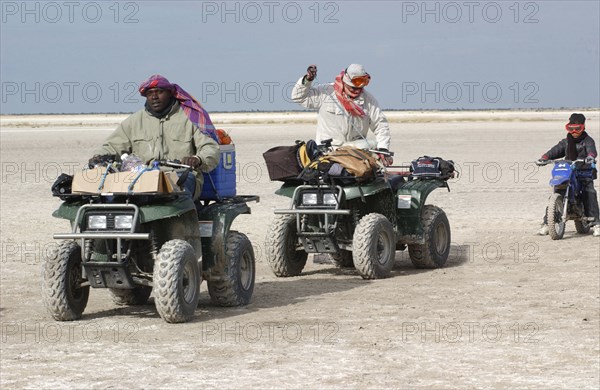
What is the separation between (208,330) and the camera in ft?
30.3

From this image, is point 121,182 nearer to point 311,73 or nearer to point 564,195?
point 311,73

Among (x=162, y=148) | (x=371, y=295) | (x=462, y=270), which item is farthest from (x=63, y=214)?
(x=462, y=270)

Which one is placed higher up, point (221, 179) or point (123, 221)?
point (221, 179)

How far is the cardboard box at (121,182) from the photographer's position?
9.11 m

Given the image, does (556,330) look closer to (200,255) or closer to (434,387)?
(434,387)

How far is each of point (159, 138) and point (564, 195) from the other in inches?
285

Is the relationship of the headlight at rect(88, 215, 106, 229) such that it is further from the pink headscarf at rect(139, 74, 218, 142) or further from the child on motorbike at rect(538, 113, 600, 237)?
the child on motorbike at rect(538, 113, 600, 237)

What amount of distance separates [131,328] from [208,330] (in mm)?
662

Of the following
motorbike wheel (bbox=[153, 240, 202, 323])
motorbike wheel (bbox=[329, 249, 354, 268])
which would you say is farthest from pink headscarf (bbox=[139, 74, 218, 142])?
motorbike wheel (bbox=[329, 249, 354, 268])

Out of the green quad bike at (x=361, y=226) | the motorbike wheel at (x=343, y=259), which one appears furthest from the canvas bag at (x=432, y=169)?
the motorbike wheel at (x=343, y=259)

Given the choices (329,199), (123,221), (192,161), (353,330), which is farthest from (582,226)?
(123,221)

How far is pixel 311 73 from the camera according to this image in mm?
12602

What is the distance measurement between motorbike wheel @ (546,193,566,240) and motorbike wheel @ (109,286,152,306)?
258 inches

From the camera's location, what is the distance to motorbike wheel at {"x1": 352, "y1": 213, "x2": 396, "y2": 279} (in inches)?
471
